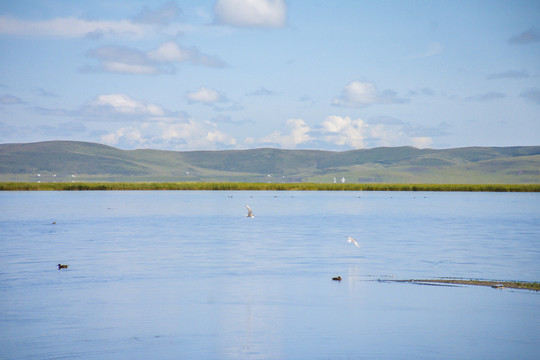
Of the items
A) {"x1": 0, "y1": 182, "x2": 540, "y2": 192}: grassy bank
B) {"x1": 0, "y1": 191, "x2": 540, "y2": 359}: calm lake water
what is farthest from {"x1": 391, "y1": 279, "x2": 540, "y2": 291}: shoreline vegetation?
{"x1": 0, "y1": 182, "x2": 540, "y2": 192}: grassy bank

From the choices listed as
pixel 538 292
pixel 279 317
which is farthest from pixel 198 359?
pixel 538 292

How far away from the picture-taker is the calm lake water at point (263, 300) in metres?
15.0

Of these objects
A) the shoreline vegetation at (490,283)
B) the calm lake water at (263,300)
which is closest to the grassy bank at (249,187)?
the calm lake water at (263,300)

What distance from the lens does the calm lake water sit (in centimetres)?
1500

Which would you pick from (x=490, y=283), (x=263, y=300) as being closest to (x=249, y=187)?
(x=490, y=283)

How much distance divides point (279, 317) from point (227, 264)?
34.5 ft

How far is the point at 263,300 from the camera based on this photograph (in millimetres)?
20062

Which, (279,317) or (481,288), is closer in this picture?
(279,317)

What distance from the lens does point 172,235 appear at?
41938 mm

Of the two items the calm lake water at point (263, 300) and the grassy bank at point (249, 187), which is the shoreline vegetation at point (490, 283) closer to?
the calm lake water at point (263, 300)

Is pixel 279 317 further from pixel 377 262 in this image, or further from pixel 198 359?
pixel 377 262

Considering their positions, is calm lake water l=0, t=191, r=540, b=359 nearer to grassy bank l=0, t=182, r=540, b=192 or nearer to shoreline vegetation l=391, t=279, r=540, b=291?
shoreline vegetation l=391, t=279, r=540, b=291

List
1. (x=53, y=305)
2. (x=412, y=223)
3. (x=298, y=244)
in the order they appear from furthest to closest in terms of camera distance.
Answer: (x=412, y=223), (x=298, y=244), (x=53, y=305)

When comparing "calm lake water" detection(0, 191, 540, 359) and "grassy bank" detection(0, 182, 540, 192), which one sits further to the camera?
"grassy bank" detection(0, 182, 540, 192)
